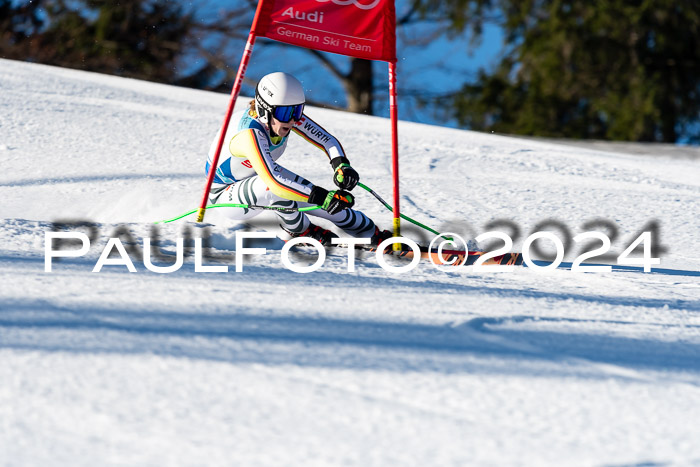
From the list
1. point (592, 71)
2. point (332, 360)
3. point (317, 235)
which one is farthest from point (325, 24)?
point (592, 71)

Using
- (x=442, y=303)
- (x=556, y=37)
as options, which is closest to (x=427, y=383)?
(x=442, y=303)

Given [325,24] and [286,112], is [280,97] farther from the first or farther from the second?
[325,24]

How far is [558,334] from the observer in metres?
2.69

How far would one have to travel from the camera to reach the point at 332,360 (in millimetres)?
2279

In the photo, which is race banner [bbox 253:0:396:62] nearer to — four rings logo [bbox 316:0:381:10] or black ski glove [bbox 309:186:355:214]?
four rings logo [bbox 316:0:381:10]

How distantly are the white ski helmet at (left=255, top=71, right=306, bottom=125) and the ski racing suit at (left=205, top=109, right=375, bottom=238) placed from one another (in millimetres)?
93

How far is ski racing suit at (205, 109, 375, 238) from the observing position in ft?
13.1

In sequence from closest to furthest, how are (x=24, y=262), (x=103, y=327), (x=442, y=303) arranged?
(x=103, y=327) < (x=442, y=303) < (x=24, y=262)

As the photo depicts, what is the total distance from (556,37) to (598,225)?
13.2 meters

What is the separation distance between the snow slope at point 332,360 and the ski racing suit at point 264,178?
227 mm

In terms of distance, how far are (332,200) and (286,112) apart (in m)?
0.58

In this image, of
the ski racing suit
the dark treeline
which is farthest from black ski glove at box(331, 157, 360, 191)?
the dark treeline

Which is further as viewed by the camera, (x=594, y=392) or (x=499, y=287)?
(x=499, y=287)

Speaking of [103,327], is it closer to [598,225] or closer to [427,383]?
[427,383]
